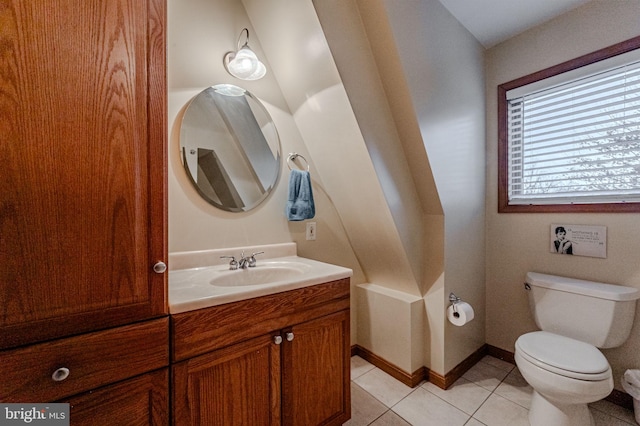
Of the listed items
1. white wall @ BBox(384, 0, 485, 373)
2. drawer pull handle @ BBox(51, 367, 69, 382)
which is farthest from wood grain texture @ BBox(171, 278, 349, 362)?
white wall @ BBox(384, 0, 485, 373)

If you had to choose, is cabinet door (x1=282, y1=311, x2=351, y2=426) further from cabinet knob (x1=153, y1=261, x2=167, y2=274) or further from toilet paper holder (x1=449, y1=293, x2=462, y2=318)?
toilet paper holder (x1=449, y1=293, x2=462, y2=318)

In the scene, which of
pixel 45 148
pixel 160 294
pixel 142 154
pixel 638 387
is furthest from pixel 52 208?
pixel 638 387

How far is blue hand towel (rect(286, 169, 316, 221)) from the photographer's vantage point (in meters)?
1.64

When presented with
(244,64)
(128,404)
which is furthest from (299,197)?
(128,404)

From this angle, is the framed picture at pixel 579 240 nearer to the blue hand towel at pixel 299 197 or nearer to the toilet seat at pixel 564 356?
the toilet seat at pixel 564 356

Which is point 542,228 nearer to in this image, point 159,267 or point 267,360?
point 267,360

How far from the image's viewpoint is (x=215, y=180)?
147 cm

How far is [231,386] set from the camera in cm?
97

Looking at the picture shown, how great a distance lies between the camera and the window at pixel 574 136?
1518 mm

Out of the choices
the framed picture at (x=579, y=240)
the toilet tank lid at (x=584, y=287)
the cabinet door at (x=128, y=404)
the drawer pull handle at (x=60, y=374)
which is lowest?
the cabinet door at (x=128, y=404)

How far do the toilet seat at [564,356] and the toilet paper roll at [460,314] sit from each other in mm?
271

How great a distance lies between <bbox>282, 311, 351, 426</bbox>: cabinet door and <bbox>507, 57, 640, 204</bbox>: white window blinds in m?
1.70

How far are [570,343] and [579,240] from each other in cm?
65

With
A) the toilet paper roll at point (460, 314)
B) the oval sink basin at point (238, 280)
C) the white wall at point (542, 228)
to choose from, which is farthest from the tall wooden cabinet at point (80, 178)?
the white wall at point (542, 228)
